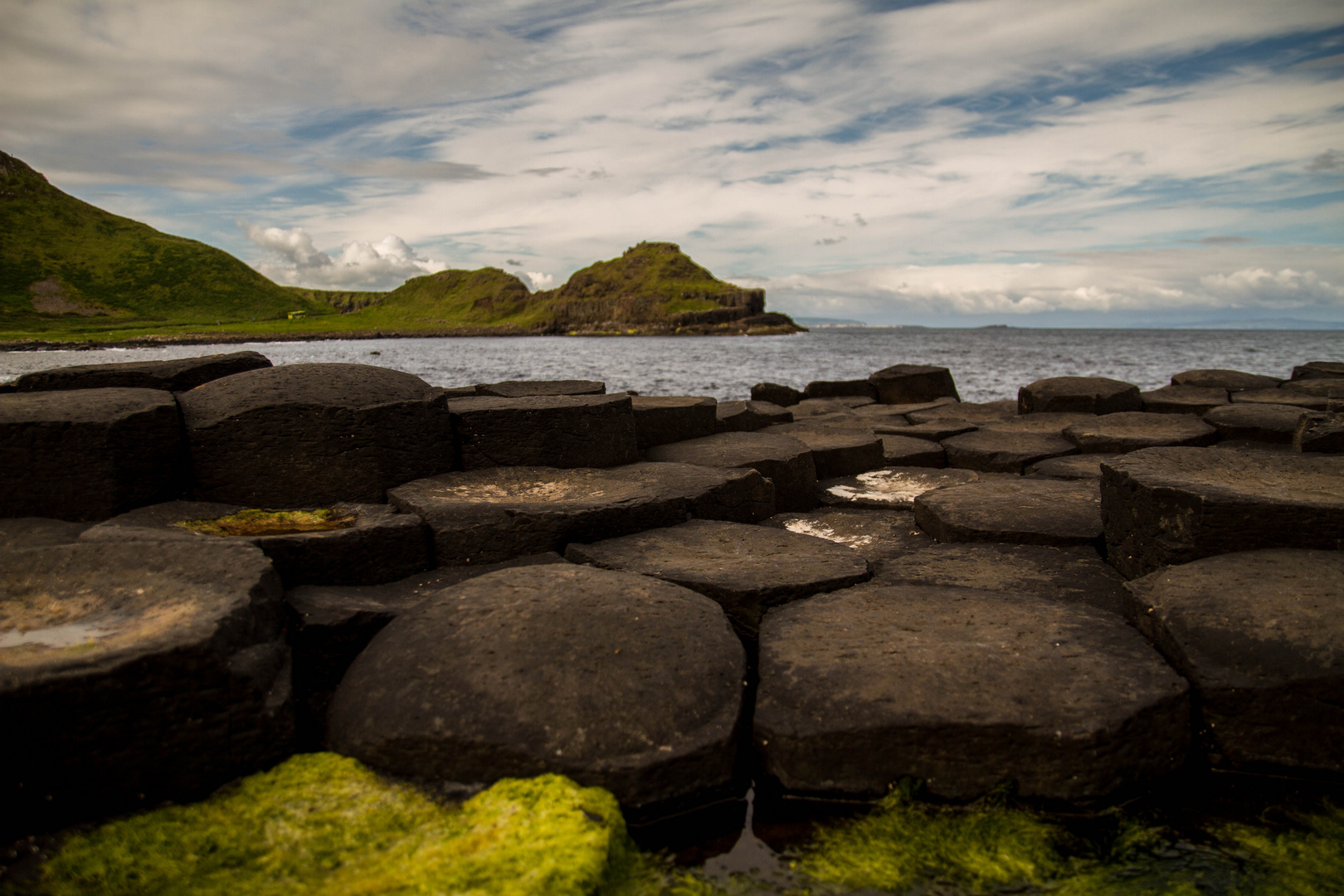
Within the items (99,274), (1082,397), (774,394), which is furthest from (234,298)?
(1082,397)

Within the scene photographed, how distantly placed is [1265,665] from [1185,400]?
7.82 metres

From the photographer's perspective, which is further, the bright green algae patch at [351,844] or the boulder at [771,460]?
the boulder at [771,460]

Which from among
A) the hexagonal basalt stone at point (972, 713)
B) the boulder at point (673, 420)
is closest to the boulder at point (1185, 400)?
the boulder at point (673, 420)

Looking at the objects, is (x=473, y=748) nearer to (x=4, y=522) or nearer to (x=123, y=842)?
(x=123, y=842)

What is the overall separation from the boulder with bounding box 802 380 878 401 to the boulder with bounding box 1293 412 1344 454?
7177 millimetres

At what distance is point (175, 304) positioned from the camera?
9250cm

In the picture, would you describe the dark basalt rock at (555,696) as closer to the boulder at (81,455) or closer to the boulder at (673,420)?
the boulder at (81,455)

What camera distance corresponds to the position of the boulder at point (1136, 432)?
20.7ft

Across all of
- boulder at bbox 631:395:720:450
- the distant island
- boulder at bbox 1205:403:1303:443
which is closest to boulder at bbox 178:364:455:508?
boulder at bbox 631:395:720:450

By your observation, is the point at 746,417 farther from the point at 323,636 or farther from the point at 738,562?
the point at 323,636

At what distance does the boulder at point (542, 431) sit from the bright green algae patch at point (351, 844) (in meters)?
2.48

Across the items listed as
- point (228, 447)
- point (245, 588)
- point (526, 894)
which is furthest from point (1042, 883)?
point (228, 447)

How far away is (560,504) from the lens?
395cm

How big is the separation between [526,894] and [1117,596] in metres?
2.88
